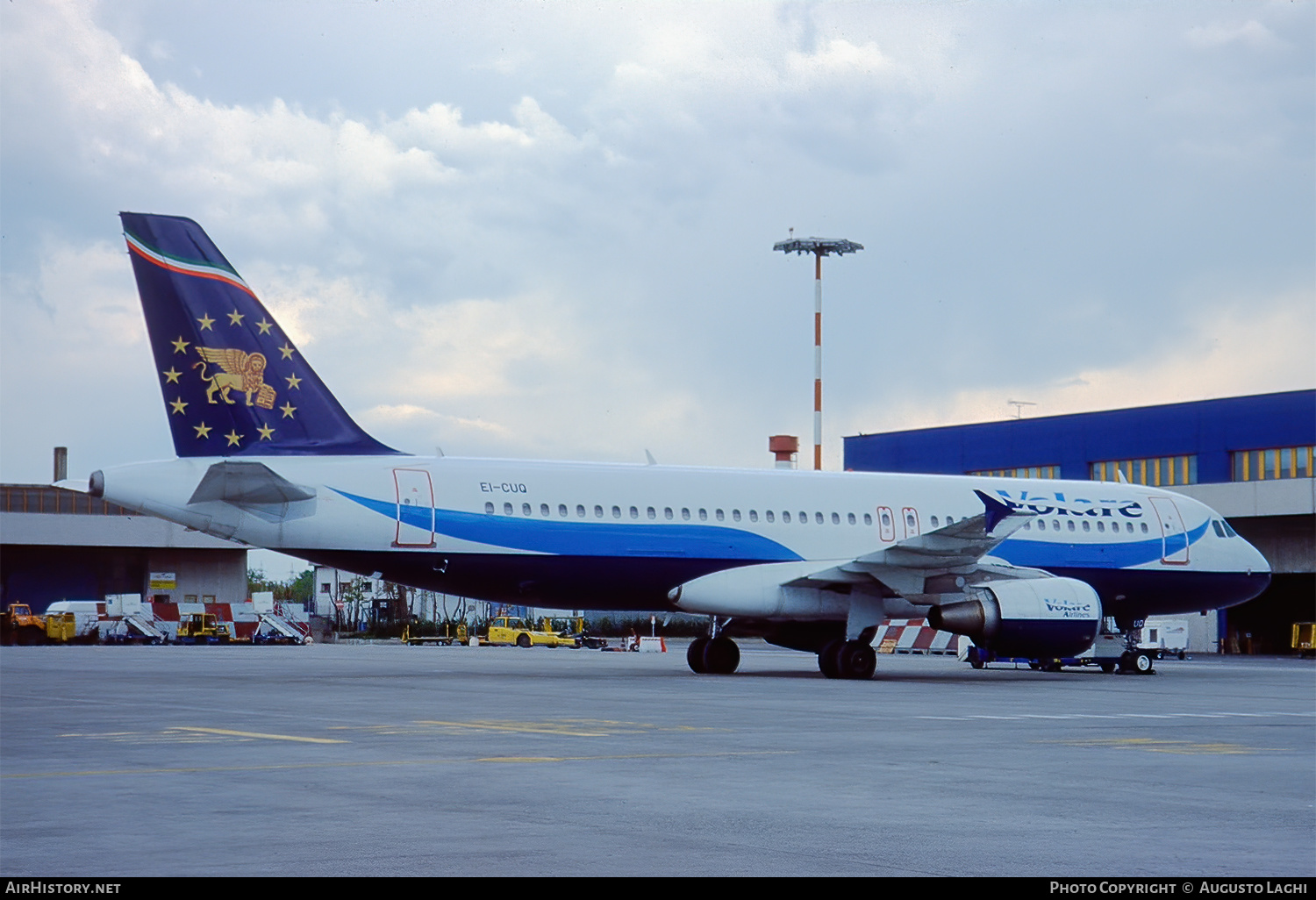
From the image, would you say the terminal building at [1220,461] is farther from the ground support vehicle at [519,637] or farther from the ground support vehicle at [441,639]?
the ground support vehicle at [441,639]

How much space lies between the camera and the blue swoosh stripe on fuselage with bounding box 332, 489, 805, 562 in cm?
2577

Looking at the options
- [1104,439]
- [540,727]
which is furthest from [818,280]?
[540,727]

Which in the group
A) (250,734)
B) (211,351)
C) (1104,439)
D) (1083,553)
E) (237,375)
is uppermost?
(1104,439)

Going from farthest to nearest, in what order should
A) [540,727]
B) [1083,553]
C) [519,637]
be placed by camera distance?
[519,637], [1083,553], [540,727]

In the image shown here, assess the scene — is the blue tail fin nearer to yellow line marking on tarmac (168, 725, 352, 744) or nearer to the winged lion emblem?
the winged lion emblem

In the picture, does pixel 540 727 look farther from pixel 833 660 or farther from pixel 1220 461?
pixel 1220 461

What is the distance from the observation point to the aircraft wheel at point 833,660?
2773cm

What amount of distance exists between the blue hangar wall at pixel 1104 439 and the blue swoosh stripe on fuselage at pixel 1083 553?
22.5 m

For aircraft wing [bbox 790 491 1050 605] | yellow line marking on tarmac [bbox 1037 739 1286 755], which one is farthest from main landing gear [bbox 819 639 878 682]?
yellow line marking on tarmac [bbox 1037 739 1286 755]

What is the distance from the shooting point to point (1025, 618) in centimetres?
2720

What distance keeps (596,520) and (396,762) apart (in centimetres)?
1503

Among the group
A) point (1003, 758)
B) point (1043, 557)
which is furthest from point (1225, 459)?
point (1003, 758)

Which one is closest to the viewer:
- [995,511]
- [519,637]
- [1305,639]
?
[995,511]

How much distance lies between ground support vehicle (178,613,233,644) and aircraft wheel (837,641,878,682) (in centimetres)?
4235
